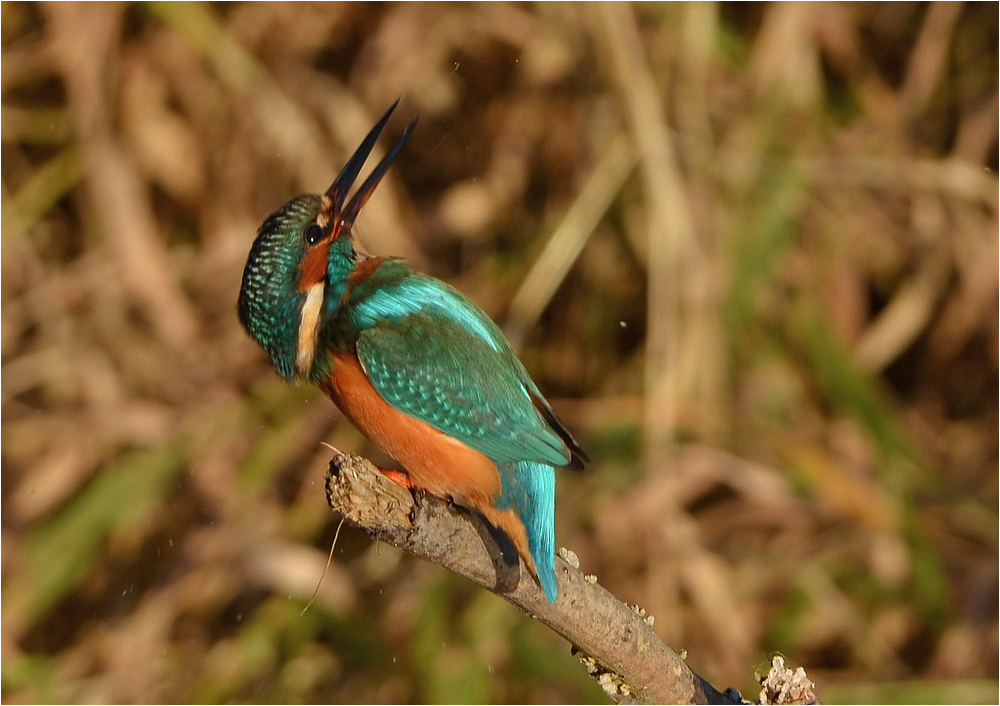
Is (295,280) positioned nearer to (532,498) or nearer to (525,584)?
(532,498)

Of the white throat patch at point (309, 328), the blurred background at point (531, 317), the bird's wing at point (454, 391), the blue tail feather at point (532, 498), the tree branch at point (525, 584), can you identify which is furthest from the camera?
the blurred background at point (531, 317)

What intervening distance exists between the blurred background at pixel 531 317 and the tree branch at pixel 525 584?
1.51 m

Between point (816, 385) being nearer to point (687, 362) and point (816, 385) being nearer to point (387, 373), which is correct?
point (687, 362)

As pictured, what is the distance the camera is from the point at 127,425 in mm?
3623

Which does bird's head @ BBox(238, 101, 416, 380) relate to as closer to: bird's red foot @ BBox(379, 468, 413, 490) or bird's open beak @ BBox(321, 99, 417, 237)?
bird's open beak @ BBox(321, 99, 417, 237)

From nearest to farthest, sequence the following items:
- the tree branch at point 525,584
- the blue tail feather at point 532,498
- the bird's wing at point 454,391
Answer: the tree branch at point 525,584, the blue tail feather at point 532,498, the bird's wing at point 454,391

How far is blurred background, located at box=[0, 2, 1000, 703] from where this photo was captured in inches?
136

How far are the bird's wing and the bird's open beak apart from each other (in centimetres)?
32

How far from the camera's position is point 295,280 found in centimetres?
221

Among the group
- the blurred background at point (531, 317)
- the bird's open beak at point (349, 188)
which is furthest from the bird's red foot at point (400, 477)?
the blurred background at point (531, 317)

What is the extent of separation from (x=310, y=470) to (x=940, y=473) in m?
2.19

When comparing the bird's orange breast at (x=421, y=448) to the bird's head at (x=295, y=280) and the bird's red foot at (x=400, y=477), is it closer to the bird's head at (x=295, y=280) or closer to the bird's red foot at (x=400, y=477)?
the bird's red foot at (x=400, y=477)

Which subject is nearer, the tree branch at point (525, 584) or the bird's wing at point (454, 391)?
the tree branch at point (525, 584)

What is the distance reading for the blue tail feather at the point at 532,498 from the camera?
1.86m
